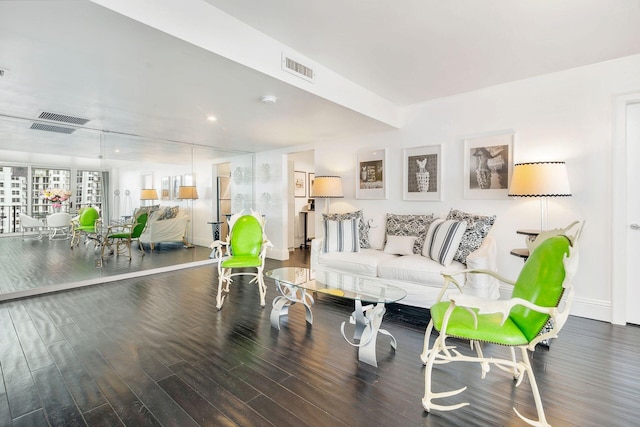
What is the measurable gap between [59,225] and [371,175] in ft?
15.7

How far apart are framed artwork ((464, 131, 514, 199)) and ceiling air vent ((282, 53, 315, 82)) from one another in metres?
2.24

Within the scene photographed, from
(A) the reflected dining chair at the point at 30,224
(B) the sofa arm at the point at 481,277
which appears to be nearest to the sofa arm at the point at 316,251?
(B) the sofa arm at the point at 481,277

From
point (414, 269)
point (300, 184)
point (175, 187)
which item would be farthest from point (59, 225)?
point (414, 269)

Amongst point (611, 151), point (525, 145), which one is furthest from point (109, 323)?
point (611, 151)

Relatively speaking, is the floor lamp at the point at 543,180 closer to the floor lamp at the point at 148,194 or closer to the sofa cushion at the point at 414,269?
the sofa cushion at the point at 414,269

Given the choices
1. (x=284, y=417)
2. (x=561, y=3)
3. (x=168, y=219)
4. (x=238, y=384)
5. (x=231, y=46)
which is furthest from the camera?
(x=168, y=219)

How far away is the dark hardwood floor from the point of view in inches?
66.1

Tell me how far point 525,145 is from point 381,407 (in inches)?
129

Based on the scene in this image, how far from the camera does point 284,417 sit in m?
1.66

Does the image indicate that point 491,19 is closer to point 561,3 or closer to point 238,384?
point 561,3

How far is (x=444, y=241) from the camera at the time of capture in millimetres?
3303

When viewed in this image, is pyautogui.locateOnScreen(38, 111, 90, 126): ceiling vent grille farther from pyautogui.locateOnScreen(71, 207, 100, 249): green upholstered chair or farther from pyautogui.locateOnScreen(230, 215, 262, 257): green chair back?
pyautogui.locateOnScreen(230, 215, 262, 257): green chair back

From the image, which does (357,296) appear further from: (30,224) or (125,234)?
(30,224)

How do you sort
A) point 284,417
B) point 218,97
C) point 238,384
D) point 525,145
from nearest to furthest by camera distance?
point 284,417 < point 238,384 < point 218,97 < point 525,145
